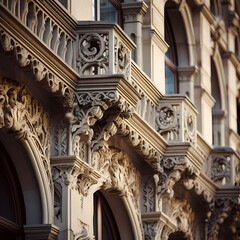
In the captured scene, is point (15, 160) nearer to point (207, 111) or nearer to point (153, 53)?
point (153, 53)

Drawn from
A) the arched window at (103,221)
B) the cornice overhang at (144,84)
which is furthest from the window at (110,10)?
the arched window at (103,221)

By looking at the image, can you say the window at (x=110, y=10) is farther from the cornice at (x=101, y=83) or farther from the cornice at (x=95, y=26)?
the cornice at (x=101, y=83)

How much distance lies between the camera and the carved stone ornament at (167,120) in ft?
64.7

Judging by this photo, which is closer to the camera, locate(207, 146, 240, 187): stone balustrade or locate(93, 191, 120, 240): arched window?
locate(93, 191, 120, 240): arched window

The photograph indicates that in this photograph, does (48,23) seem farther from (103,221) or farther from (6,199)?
(103,221)

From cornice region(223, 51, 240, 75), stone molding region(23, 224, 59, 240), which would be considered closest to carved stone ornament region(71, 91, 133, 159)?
stone molding region(23, 224, 59, 240)

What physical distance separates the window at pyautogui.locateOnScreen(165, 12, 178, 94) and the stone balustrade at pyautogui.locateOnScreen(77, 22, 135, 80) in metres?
7.31

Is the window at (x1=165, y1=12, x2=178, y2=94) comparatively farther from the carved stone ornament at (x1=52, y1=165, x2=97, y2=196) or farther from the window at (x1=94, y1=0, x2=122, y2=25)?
the carved stone ornament at (x1=52, y1=165, x2=97, y2=196)

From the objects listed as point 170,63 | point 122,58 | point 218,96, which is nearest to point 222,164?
point 170,63

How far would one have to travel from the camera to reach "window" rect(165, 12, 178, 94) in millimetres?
23547

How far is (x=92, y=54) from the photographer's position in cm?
1600

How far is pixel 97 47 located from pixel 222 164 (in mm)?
8262

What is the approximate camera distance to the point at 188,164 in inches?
781

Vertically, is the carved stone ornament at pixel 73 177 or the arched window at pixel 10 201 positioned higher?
the carved stone ornament at pixel 73 177
